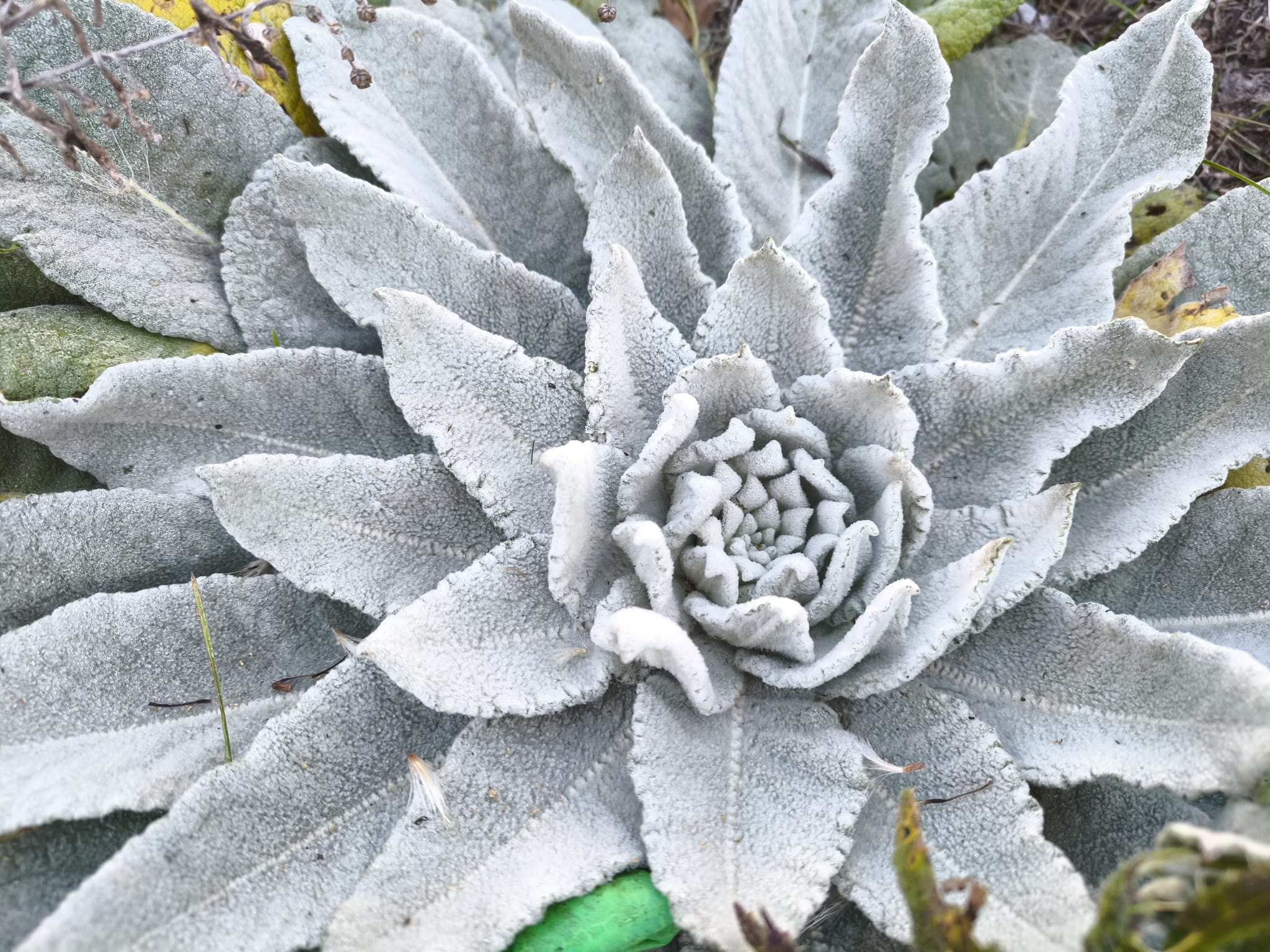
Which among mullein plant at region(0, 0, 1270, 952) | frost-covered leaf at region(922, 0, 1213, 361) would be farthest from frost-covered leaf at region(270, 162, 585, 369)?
frost-covered leaf at region(922, 0, 1213, 361)

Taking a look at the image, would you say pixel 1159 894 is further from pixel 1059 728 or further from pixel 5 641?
pixel 5 641

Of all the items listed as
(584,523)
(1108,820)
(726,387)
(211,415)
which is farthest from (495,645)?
(1108,820)

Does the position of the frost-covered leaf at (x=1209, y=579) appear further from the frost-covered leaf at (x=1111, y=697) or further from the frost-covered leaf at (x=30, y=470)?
the frost-covered leaf at (x=30, y=470)

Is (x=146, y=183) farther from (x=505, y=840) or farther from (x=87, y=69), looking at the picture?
(x=505, y=840)

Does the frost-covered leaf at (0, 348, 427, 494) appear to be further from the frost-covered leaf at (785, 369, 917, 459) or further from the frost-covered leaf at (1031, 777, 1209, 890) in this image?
the frost-covered leaf at (1031, 777, 1209, 890)

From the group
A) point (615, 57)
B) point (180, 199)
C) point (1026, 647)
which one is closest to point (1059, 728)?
point (1026, 647)

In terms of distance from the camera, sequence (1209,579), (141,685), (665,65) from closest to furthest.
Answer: (141,685), (1209,579), (665,65)
